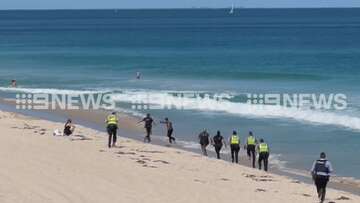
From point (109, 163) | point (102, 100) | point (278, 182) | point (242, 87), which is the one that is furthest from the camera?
point (242, 87)

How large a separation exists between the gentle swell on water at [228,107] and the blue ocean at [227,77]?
0.17ft

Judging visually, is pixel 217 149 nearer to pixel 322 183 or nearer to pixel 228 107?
pixel 322 183

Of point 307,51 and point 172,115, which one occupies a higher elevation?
point 307,51

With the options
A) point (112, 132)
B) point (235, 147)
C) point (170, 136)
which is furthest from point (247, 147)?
point (112, 132)

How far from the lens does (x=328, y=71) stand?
58344 millimetres

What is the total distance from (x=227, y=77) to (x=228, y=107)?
18827 millimetres

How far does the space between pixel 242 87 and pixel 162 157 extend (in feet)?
83.3

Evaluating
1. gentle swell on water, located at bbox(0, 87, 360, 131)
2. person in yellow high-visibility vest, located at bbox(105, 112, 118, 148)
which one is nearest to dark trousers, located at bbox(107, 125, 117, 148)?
person in yellow high-visibility vest, located at bbox(105, 112, 118, 148)

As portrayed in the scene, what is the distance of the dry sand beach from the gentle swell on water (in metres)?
9.64

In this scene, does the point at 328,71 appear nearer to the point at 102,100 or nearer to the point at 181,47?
the point at 102,100

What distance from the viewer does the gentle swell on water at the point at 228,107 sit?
31953mm

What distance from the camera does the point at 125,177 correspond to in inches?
737

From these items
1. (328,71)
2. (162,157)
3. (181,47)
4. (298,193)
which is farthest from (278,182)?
(181,47)

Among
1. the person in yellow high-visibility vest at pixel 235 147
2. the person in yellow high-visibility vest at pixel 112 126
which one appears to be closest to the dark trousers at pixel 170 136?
the person in yellow high-visibility vest at pixel 112 126
